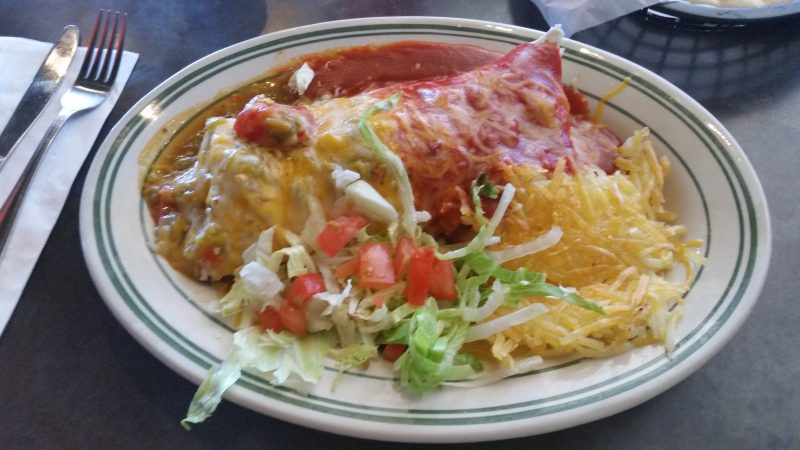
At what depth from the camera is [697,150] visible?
5.62ft

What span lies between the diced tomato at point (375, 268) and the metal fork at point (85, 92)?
3.19 ft

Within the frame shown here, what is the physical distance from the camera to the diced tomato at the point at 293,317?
56.3 inches

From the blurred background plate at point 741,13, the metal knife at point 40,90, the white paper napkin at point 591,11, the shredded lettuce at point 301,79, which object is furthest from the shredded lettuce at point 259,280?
the blurred background plate at point 741,13

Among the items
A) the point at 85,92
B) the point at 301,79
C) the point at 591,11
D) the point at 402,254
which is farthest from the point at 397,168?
the point at 591,11

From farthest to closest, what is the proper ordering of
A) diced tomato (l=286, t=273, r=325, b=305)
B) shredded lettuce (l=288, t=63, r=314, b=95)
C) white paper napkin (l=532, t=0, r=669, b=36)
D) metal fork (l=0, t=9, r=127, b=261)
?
white paper napkin (l=532, t=0, r=669, b=36)
shredded lettuce (l=288, t=63, r=314, b=95)
metal fork (l=0, t=9, r=127, b=261)
diced tomato (l=286, t=273, r=325, b=305)

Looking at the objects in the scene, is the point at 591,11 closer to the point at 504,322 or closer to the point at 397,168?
the point at 397,168

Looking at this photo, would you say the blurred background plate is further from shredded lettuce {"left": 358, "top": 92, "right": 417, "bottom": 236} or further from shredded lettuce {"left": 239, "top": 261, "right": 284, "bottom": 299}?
shredded lettuce {"left": 239, "top": 261, "right": 284, "bottom": 299}

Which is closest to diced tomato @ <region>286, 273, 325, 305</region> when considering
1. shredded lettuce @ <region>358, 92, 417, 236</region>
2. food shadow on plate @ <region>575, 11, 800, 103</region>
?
shredded lettuce @ <region>358, 92, 417, 236</region>

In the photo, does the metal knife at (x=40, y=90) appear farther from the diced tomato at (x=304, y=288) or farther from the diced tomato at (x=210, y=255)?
the diced tomato at (x=304, y=288)

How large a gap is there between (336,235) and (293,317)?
8.6 inches

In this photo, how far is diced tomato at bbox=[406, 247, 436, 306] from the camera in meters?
1.48

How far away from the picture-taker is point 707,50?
243cm

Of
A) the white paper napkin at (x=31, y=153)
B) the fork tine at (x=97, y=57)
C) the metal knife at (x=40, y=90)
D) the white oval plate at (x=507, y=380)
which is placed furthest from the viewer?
the fork tine at (x=97, y=57)

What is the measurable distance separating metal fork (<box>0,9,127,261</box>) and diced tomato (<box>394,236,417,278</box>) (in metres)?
1.05
